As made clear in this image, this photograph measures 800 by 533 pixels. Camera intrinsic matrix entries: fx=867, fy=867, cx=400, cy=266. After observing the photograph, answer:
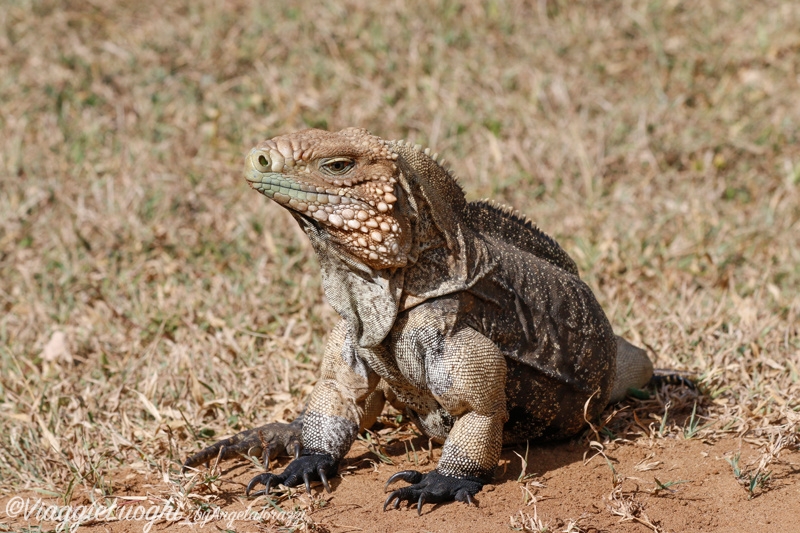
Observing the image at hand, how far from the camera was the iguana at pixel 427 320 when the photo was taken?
4.04 m

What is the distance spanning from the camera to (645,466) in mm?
4605

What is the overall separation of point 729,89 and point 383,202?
22.3 feet

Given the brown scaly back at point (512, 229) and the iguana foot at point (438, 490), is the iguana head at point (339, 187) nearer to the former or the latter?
the brown scaly back at point (512, 229)

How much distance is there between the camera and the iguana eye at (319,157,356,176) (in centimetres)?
404

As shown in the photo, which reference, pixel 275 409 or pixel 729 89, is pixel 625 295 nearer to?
pixel 275 409

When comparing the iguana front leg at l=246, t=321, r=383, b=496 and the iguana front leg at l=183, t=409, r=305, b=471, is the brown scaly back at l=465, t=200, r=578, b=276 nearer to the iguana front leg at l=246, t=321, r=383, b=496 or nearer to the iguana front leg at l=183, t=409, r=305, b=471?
the iguana front leg at l=246, t=321, r=383, b=496

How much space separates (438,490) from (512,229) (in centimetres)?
148

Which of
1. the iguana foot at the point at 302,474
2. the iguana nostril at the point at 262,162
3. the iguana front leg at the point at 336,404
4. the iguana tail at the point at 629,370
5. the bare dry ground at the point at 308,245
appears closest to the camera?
the iguana nostril at the point at 262,162

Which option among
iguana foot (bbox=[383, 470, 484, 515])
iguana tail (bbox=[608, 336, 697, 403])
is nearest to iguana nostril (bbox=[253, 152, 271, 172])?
iguana foot (bbox=[383, 470, 484, 515])

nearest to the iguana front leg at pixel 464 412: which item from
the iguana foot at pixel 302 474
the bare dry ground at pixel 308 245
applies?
the bare dry ground at pixel 308 245

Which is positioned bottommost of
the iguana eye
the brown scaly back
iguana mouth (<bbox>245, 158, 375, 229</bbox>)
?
the brown scaly back

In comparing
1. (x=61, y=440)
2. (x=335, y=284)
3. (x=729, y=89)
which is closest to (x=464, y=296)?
(x=335, y=284)

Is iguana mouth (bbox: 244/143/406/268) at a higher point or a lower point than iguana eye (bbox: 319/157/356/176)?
lower

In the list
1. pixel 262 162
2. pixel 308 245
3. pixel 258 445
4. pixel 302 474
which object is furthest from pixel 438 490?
pixel 308 245
